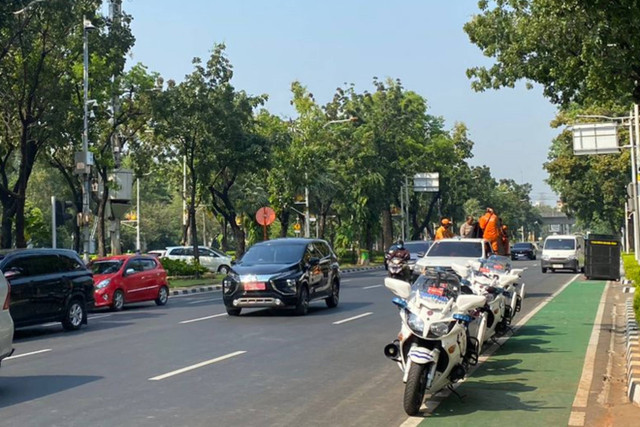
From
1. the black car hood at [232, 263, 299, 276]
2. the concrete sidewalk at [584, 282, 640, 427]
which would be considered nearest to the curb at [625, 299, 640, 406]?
the concrete sidewalk at [584, 282, 640, 427]

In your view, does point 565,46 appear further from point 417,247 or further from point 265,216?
point 265,216

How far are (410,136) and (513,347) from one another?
183ft

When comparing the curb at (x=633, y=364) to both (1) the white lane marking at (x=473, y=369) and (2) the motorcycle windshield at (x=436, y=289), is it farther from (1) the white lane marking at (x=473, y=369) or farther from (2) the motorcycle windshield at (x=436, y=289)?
(2) the motorcycle windshield at (x=436, y=289)

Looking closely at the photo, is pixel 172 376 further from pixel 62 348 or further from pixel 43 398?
pixel 62 348

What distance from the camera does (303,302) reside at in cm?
1888

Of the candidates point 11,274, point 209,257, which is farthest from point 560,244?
point 11,274

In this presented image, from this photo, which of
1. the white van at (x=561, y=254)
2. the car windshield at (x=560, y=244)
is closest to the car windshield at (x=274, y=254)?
the white van at (x=561, y=254)

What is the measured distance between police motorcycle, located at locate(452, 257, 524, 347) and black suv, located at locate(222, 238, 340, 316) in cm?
554

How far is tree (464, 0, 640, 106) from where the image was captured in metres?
12.4

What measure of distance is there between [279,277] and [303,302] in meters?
0.91

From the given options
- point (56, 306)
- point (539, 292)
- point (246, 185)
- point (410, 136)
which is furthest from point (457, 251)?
point (410, 136)

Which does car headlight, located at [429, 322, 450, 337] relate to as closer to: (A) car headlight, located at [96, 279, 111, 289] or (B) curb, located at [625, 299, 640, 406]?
(B) curb, located at [625, 299, 640, 406]

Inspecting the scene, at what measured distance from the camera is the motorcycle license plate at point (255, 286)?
18.3m

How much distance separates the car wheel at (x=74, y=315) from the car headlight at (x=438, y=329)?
436 inches
